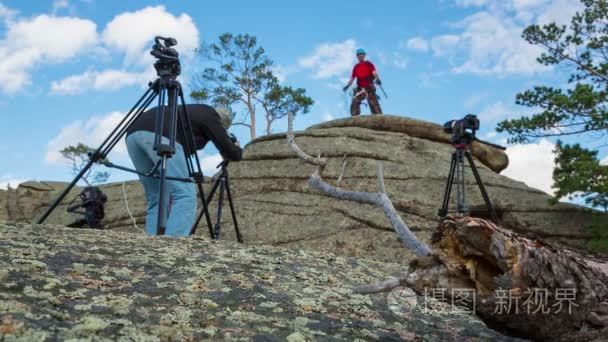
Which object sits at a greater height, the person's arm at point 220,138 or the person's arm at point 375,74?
the person's arm at point 375,74

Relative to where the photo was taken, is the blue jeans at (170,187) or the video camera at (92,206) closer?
the blue jeans at (170,187)

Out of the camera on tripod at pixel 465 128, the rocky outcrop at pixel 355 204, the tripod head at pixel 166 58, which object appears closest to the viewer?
the tripod head at pixel 166 58

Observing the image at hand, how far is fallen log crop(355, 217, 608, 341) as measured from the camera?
2.17 meters

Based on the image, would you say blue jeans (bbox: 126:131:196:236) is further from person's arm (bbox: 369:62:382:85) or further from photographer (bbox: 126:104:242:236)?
person's arm (bbox: 369:62:382:85)

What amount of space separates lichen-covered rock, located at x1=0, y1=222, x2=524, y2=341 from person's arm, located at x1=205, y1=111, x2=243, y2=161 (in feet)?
9.24

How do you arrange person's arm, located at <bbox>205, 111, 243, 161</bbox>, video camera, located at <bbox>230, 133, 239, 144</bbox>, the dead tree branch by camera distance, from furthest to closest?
video camera, located at <bbox>230, 133, 239, 144</bbox> → person's arm, located at <bbox>205, 111, 243, 161</bbox> → the dead tree branch

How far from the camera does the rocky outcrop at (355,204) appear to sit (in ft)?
41.9

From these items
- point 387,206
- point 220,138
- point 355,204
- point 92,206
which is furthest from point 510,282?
point 92,206

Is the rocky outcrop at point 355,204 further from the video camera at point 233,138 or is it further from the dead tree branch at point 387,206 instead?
the dead tree branch at point 387,206

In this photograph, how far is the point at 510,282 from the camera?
2.14 m

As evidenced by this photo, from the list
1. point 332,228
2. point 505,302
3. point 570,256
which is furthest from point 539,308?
point 332,228

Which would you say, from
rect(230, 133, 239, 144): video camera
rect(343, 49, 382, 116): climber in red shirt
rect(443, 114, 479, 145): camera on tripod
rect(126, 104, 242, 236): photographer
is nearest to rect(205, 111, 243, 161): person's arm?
rect(126, 104, 242, 236): photographer

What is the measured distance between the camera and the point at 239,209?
45.3 ft

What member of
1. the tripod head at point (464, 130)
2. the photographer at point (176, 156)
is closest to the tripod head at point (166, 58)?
the photographer at point (176, 156)
